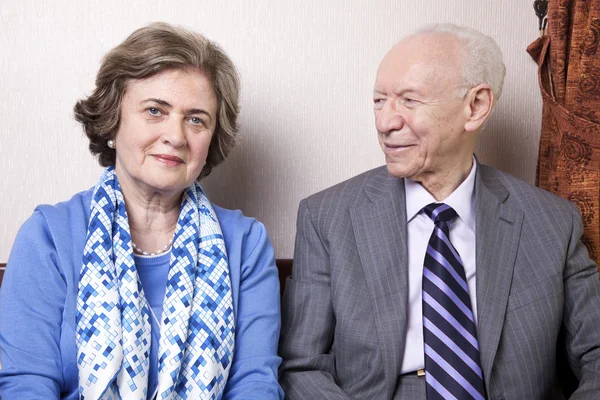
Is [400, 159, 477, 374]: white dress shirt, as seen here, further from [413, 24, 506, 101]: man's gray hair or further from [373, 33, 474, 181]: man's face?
[413, 24, 506, 101]: man's gray hair

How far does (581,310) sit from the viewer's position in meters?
1.83

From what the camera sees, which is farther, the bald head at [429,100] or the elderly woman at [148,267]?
the bald head at [429,100]

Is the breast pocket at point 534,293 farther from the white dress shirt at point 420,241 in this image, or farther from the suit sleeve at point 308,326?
the suit sleeve at point 308,326

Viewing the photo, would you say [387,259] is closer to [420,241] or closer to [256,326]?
[420,241]

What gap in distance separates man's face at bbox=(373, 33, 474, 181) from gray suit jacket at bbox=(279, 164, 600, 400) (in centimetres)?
10

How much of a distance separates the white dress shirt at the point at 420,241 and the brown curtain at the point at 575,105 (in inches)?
13.7

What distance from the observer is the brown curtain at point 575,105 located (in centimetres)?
204

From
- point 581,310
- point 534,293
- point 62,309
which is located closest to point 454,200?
point 534,293

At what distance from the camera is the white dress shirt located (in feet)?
5.80

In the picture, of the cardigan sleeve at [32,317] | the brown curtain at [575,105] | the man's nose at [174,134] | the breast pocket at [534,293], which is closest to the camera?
the cardigan sleeve at [32,317]

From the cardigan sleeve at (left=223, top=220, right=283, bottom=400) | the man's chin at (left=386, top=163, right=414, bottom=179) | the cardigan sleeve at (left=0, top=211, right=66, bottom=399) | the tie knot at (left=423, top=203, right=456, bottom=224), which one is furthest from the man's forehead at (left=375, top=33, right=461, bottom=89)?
the cardigan sleeve at (left=0, top=211, right=66, bottom=399)

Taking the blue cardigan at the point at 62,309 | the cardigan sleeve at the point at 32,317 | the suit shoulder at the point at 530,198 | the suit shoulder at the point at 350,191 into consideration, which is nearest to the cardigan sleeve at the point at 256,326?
the blue cardigan at the point at 62,309

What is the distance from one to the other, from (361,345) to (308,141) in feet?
2.41

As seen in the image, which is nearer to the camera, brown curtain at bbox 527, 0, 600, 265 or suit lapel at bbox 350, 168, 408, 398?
suit lapel at bbox 350, 168, 408, 398
